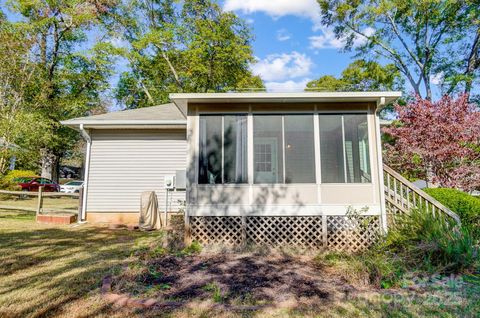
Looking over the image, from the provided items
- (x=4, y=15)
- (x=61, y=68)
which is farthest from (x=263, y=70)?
(x=4, y=15)

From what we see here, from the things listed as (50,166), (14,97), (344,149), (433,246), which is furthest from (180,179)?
(50,166)

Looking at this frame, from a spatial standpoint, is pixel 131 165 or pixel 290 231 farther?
pixel 131 165

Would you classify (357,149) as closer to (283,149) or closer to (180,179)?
(283,149)

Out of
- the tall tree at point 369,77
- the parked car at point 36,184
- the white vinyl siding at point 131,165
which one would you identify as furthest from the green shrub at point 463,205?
the parked car at point 36,184

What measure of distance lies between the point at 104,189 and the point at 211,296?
6817mm

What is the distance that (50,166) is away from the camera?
21.0 m

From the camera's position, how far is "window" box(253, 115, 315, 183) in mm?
6203

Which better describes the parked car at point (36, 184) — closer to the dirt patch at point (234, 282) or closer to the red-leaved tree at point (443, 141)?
the dirt patch at point (234, 282)

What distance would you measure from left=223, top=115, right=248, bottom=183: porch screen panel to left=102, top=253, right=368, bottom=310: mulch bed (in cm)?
183

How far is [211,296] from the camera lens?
11.5 ft

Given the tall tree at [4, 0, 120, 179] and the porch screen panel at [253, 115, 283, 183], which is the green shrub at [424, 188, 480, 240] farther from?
the tall tree at [4, 0, 120, 179]

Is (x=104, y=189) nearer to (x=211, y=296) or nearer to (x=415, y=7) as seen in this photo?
(x=211, y=296)

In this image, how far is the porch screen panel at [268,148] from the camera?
6.23 m

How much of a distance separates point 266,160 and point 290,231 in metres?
1.68
